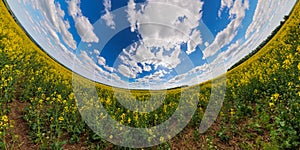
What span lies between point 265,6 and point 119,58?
145cm

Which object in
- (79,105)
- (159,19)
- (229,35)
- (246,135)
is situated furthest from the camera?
(79,105)

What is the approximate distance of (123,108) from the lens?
6.39 meters

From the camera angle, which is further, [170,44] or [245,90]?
[245,90]

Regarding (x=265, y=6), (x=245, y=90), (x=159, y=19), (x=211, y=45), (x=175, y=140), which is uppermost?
(x=245, y=90)

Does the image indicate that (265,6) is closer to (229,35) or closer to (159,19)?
(229,35)

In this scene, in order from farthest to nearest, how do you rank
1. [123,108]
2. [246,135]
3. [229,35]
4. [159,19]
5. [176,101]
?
[176,101], [123,108], [246,135], [229,35], [159,19]

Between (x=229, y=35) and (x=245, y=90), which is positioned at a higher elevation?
(x=245, y=90)

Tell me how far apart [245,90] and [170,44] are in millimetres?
5339

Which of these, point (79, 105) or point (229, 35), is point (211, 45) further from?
point (79, 105)

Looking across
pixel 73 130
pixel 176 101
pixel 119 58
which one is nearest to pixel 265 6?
pixel 119 58

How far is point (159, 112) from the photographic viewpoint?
21.2 ft

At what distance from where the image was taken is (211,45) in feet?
7.65

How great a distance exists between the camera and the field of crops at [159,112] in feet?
14.7

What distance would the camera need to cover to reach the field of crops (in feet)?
14.7
